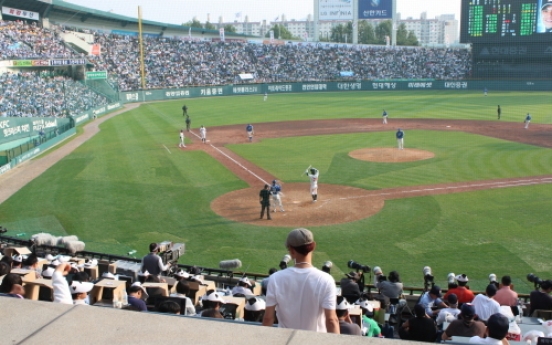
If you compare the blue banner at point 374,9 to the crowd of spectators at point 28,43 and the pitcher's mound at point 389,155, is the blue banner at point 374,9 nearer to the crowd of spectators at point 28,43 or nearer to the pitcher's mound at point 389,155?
the crowd of spectators at point 28,43

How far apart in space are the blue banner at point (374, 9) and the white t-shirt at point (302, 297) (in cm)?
9270

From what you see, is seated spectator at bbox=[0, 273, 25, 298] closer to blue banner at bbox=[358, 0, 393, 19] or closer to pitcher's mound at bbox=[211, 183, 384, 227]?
pitcher's mound at bbox=[211, 183, 384, 227]

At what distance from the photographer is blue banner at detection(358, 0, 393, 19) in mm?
91938

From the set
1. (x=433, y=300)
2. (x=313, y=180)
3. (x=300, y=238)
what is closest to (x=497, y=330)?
(x=300, y=238)

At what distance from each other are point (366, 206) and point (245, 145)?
17.3 metres

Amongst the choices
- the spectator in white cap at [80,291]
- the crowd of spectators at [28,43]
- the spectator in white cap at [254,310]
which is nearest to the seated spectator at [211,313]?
the spectator in white cap at [254,310]

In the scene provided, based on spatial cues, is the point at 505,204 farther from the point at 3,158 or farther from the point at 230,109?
the point at 230,109

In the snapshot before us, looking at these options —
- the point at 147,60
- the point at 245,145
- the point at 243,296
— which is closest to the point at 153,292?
the point at 243,296

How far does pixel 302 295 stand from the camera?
4516 millimetres

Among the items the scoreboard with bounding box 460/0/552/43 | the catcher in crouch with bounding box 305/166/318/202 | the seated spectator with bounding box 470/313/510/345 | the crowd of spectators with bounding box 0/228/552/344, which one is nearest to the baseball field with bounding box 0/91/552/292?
the catcher in crouch with bounding box 305/166/318/202

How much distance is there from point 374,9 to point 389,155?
66.2m

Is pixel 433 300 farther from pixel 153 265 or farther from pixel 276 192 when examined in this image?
pixel 276 192

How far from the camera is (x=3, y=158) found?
31.8 meters

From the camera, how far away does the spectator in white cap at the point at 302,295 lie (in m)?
4.48
